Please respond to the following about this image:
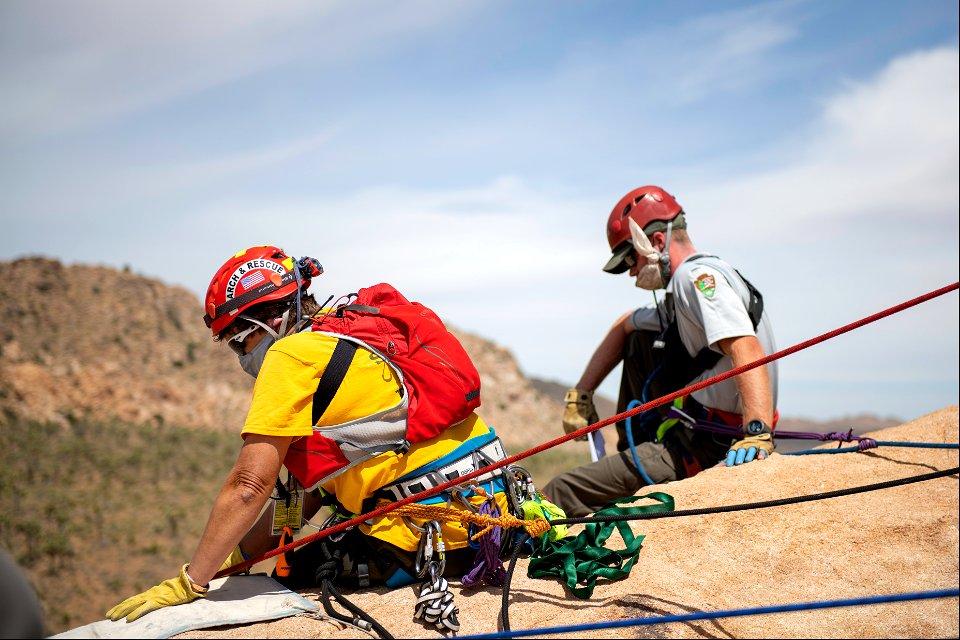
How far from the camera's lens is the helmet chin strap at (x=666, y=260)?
5.56 meters

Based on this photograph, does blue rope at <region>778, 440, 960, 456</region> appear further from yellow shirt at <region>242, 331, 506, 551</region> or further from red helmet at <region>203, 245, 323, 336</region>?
red helmet at <region>203, 245, 323, 336</region>

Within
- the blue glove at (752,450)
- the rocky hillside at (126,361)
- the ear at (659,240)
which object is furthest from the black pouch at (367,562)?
the rocky hillside at (126,361)

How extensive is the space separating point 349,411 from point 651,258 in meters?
2.97

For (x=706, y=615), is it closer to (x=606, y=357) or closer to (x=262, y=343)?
(x=262, y=343)

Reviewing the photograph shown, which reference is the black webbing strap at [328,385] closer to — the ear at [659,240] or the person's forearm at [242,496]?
the person's forearm at [242,496]

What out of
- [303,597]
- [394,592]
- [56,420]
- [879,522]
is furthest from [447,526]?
[56,420]

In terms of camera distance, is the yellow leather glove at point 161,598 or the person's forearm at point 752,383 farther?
the person's forearm at point 752,383

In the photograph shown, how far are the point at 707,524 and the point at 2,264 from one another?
35719mm

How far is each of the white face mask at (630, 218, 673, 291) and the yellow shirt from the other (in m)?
2.44

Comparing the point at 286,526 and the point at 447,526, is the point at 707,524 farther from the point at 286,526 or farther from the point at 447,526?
the point at 286,526

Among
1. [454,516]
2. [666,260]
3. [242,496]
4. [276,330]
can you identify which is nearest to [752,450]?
[666,260]

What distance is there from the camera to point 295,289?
3793 mm

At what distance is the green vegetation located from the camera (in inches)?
667

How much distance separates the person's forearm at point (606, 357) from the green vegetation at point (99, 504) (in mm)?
13610
